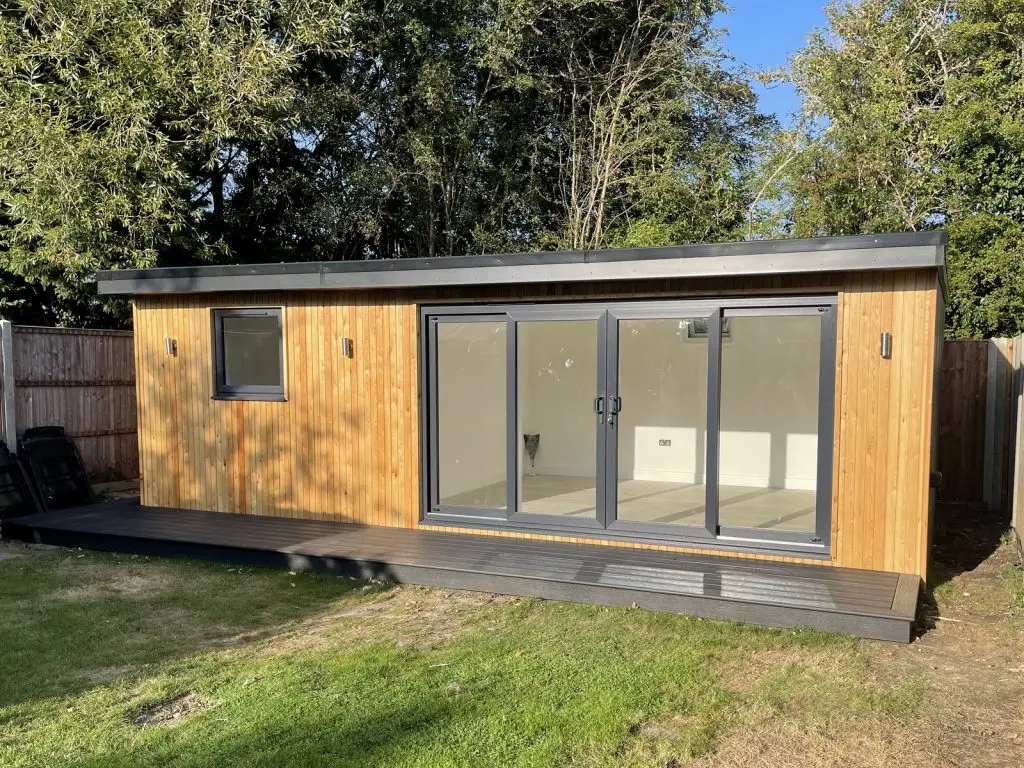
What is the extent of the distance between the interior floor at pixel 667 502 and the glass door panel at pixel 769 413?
0.09 ft

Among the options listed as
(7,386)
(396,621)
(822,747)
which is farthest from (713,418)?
(7,386)

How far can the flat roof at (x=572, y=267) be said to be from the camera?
4.44m

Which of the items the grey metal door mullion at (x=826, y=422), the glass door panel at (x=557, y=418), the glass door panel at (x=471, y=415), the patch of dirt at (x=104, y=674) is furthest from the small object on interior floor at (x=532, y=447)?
the patch of dirt at (x=104, y=674)

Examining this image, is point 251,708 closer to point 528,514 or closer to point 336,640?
point 336,640

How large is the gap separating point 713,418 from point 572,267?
1402 mm

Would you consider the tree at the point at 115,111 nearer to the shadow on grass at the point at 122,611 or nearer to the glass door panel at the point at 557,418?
the shadow on grass at the point at 122,611

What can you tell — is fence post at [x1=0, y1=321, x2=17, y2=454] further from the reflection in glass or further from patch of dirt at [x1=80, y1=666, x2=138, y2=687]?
patch of dirt at [x1=80, y1=666, x2=138, y2=687]

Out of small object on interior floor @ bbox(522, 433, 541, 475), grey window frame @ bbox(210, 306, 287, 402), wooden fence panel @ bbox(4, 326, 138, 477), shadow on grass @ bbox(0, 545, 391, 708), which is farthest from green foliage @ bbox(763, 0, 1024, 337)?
wooden fence panel @ bbox(4, 326, 138, 477)

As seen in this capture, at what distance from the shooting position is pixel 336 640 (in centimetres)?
406

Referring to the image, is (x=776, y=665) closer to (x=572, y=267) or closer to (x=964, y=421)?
(x=572, y=267)

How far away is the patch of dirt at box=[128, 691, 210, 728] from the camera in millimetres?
3133

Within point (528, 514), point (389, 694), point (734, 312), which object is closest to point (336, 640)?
point (389, 694)

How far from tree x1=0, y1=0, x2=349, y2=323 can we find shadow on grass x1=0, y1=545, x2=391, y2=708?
498 cm

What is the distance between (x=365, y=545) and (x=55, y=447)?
3.69 meters
